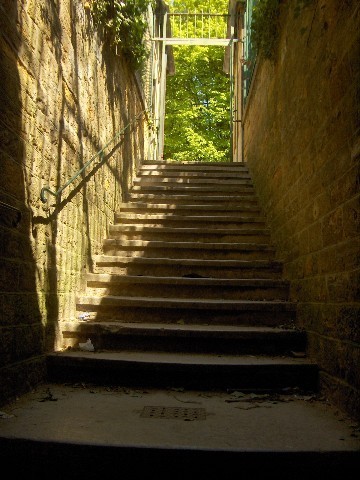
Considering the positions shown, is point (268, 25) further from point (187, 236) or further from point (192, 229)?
point (187, 236)

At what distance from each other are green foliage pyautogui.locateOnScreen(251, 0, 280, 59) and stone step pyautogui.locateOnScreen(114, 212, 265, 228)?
1.92 metres

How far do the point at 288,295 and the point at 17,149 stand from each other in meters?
2.57

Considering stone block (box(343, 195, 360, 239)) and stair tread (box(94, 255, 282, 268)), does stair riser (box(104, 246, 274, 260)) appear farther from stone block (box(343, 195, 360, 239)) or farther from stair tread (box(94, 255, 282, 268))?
stone block (box(343, 195, 360, 239))

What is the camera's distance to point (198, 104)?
50.0 feet

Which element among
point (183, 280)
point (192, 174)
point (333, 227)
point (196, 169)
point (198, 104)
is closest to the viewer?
point (333, 227)

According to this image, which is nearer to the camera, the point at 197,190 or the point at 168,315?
the point at 168,315

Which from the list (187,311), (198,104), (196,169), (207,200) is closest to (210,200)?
(207,200)

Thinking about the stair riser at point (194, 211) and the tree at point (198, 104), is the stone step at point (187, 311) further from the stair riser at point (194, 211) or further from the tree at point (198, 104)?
the tree at point (198, 104)

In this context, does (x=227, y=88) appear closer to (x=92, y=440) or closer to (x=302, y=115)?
(x=302, y=115)

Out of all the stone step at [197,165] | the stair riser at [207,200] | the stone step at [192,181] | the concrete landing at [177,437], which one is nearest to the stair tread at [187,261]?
the stair riser at [207,200]

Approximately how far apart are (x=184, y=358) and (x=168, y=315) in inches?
27.4

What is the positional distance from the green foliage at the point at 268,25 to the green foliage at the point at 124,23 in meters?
1.50

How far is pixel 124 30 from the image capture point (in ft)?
16.1

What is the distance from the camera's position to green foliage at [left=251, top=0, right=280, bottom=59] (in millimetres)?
4270
